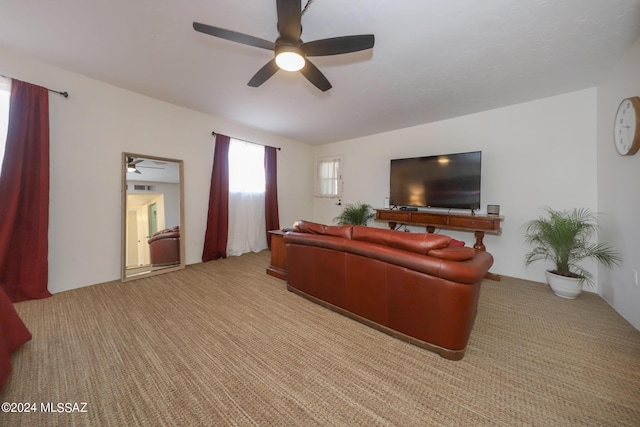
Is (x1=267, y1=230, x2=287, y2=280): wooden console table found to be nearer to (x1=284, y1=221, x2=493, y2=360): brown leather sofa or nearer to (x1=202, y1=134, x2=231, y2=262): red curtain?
(x1=284, y1=221, x2=493, y2=360): brown leather sofa

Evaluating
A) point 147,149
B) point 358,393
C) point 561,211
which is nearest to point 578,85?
point 561,211

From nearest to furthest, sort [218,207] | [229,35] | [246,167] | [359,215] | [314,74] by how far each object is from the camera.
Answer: [229,35] < [314,74] < [218,207] < [246,167] < [359,215]

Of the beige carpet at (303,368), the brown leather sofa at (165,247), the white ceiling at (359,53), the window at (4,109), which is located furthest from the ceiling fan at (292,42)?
the brown leather sofa at (165,247)

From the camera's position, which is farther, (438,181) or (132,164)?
(438,181)

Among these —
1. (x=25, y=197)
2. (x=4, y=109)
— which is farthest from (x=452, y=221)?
(x=4, y=109)

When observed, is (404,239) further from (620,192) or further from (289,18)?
(620,192)

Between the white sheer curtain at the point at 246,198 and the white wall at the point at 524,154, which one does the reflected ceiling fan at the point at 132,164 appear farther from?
the white wall at the point at 524,154

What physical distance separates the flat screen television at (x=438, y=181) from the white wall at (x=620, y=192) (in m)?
1.14

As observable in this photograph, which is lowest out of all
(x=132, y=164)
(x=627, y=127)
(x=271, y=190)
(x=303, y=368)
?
(x=303, y=368)

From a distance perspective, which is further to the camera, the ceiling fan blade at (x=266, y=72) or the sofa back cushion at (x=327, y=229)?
the sofa back cushion at (x=327, y=229)

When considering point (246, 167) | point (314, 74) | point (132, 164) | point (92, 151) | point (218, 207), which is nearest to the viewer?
point (314, 74)

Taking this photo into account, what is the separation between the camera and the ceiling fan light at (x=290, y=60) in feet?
5.29

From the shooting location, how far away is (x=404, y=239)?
164cm

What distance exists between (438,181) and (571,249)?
1.67 metres
